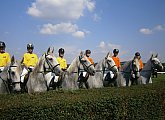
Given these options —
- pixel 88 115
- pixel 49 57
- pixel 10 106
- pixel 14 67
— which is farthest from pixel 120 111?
pixel 14 67

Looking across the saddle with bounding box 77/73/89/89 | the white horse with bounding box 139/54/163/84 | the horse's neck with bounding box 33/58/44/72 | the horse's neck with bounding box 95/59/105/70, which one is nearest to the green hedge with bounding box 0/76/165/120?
the horse's neck with bounding box 33/58/44/72

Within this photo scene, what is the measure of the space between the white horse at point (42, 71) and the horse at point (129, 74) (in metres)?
3.85

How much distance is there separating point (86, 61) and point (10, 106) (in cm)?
527

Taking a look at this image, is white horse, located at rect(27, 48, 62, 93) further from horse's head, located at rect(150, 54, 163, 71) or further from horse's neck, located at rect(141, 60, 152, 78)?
horse's head, located at rect(150, 54, 163, 71)

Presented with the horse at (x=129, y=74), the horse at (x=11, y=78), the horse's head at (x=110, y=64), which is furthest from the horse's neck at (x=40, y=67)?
the horse at (x=129, y=74)

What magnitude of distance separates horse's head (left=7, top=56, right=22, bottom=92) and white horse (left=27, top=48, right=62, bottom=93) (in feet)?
1.21

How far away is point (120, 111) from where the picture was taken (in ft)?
19.7

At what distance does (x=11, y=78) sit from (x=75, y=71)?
258 cm

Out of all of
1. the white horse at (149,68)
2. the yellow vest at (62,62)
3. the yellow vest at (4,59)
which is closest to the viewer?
the yellow vest at (4,59)

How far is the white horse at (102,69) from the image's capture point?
10.5 m

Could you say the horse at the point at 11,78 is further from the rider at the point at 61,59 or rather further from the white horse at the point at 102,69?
the white horse at the point at 102,69

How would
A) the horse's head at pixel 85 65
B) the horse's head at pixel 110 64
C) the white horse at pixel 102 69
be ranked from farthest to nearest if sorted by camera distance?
1. the horse's head at pixel 110 64
2. the white horse at pixel 102 69
3. the horse's head at pixel 85 65

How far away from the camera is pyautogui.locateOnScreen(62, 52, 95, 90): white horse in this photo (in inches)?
358

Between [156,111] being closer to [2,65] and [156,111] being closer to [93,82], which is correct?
[93,82]
